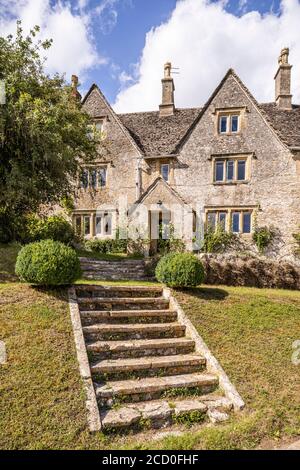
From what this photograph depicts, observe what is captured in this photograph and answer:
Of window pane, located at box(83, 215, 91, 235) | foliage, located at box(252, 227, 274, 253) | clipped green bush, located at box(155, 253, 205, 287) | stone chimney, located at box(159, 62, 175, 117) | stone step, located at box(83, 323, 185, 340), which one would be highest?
stone chimney, located at box(159, 62, 175, 117)

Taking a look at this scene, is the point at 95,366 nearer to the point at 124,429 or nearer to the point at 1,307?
the point at 124,429

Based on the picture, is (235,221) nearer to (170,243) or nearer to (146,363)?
(170,243)

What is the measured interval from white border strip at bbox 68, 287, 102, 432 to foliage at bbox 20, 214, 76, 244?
9.62m

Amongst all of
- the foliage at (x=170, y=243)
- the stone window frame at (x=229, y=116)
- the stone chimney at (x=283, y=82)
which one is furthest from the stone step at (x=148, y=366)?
the stone chimney at (x=283, y=82)

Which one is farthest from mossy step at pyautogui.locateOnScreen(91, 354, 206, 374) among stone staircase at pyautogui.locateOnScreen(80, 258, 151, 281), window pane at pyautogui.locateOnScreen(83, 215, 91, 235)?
window pane at pyautogui.locateOnScreen(83, 215, 91, 235)

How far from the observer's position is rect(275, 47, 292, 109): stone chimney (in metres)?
23.7

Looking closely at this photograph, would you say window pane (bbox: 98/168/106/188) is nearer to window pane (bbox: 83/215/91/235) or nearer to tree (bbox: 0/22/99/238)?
window pane (bbox: 83/215/91/235)

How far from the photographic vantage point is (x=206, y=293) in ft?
35.7

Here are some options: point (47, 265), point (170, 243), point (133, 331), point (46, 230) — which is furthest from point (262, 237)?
point (47, 265)

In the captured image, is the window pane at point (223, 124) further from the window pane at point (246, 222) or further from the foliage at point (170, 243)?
the foliage at point (170, 243)

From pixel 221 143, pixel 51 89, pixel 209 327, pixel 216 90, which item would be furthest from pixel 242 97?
pixel 209 327

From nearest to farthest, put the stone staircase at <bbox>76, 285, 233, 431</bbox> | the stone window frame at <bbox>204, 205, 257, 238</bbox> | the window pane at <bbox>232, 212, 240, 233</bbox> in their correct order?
the stone staircase at <bbox>76, 285, 233, 431</bbox>, the stone window frame at <bbox>204, 205, 257, 238</bbox>, the window pane at <bbox>232, 212, 240, 233</bbox>

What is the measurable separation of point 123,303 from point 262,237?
561 inches

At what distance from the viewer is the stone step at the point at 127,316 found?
8477mm
